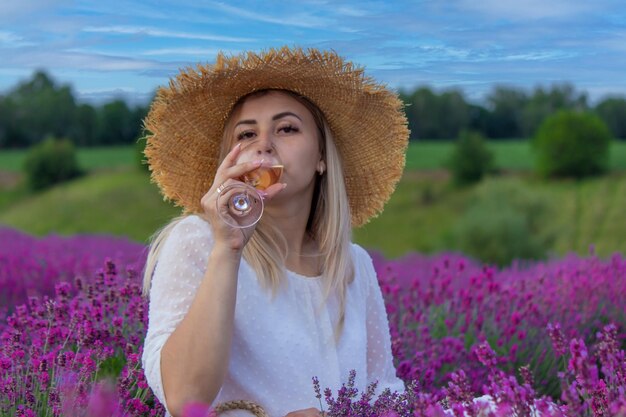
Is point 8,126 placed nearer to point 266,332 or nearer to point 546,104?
point 546,104

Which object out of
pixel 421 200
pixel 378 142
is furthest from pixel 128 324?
pixel 421 200

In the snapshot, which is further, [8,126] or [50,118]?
[50,118]

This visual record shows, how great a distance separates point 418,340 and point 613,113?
28.1m

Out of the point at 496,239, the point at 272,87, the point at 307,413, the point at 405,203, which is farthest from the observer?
the point at 405,203

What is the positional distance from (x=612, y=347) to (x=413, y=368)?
146 cm

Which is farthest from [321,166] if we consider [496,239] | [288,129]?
[496,239]

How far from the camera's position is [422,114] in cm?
3044

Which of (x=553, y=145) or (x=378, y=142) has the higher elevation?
(x=378, y=142)

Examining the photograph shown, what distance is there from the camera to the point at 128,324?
3.53m

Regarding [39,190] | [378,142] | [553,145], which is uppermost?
[378,142]

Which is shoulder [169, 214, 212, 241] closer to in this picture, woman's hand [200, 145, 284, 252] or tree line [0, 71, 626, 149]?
woman's hand [200, 145, 284, 252]

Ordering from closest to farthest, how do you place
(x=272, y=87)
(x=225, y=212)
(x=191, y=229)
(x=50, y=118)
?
1. (x=225, y=212)
2. (x=191, y=229)
3. (x=272, y=87)
4. (x=50, y=118)

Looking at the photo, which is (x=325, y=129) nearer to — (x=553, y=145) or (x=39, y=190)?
(x=553, y=145)

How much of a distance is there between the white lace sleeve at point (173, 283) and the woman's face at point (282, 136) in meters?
0.27
